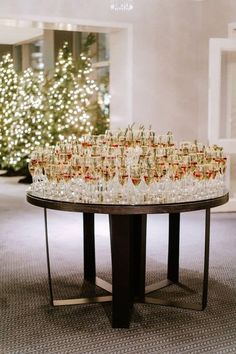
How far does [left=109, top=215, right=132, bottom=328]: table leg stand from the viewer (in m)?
3.19

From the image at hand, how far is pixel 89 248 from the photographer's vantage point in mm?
4098

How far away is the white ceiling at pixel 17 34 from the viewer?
12312mm

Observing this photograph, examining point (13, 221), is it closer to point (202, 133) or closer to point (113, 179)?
point (202, 133)

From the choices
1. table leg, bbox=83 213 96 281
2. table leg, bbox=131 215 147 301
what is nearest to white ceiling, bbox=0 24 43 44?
table leg, bbox=83 213 96 281

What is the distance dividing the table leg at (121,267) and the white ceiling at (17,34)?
31.8 ft

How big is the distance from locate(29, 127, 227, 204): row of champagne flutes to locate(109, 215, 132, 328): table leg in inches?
6.0

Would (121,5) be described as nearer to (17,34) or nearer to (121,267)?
(121,267)

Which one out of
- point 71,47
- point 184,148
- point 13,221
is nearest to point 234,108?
point 13,221

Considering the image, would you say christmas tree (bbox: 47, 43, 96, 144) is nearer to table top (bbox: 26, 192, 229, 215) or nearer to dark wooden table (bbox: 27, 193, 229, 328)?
dark wooden table (bbox: 27, 193, 229, 328)

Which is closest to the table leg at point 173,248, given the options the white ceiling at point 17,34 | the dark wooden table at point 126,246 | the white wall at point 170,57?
the dark wooden table at point 126,246

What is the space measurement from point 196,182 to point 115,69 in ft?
14.1

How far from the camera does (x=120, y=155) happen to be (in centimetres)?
337

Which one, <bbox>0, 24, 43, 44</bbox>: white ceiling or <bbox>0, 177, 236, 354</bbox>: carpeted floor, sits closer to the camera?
<bbox>0, 177, 236, 354</bbox>: carpeted floor

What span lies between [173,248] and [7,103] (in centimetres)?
641
